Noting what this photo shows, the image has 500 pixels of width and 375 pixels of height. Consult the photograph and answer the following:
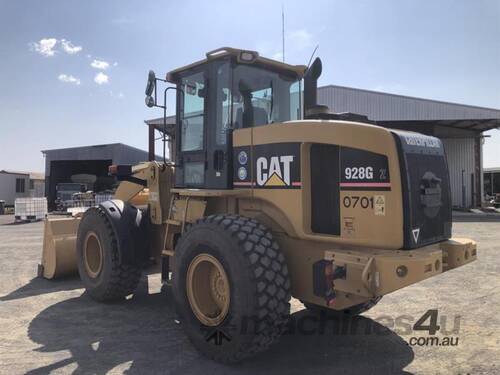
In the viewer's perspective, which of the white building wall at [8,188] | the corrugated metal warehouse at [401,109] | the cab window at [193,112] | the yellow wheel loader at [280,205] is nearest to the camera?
the yellow wheel loader at [280,205]

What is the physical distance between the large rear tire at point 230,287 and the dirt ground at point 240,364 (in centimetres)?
27

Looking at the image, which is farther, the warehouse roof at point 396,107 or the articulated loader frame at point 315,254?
the warehouse roof at point 396,107

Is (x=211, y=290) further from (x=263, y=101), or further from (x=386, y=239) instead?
(x=263, y=101)

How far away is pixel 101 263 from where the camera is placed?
259 inches

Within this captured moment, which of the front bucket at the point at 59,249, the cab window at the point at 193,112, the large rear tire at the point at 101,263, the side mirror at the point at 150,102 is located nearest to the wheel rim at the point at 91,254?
the large rear tire at the point at 101,263

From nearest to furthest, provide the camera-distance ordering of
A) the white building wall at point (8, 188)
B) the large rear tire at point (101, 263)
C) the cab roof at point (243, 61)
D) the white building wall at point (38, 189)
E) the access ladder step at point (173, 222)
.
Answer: the cab roof at point (243, 61) → the access ladder step at point (173, 222) → the large rear tire at point (101, 263) → the white building wall at point (8, 188) → the white building wall at point (38, 189)

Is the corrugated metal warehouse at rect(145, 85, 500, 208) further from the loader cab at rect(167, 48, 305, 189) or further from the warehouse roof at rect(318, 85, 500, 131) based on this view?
the loader cab at rect(167, 48, 305, 189)

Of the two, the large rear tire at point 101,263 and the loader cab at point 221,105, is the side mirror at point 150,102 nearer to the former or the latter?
the loader cab at point 221,105

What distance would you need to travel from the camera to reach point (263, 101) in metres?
5.66

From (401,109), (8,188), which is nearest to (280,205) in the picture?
(401,109)

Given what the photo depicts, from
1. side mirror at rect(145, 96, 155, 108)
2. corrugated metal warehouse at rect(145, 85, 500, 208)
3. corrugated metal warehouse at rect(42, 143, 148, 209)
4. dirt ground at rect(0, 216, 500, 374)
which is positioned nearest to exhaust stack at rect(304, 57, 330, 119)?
side mirror at rect(145, 96, 155, 108)

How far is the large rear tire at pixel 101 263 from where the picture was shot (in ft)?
20.8

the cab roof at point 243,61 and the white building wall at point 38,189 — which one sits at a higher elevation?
the cab roof at point 243,61

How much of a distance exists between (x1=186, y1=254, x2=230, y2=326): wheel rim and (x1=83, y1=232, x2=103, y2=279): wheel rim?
2656 millimetres
